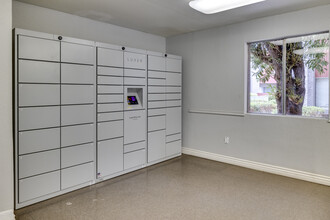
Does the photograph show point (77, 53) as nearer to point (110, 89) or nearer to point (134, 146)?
point (110, 89)

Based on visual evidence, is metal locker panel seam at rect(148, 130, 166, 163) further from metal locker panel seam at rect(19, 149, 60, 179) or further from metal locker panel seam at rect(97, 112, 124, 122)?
metal locker panel seam at rect(19, 149, 60, 179)

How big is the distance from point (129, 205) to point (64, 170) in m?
0.94

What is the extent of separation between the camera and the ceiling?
3.12 meters

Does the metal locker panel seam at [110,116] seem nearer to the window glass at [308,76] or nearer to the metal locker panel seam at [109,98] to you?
the metal locker panel seam at [109,98]

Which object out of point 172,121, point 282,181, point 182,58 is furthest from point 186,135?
point 282,181

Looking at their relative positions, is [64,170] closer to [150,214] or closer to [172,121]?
[150,214]

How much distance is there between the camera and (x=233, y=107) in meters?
4.12

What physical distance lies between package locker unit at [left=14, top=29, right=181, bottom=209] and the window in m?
1.53

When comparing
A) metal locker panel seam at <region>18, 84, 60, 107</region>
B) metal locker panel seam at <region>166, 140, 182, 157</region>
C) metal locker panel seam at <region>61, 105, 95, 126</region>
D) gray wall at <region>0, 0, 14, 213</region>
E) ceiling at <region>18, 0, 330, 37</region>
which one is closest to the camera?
gray wall at <region>0, 0, 14, 213</region>

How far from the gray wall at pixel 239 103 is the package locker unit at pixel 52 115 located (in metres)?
2.10

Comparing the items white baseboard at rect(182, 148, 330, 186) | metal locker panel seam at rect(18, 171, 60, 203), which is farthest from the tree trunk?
metal locker panel seam at rect(18, 171, 60, 203)

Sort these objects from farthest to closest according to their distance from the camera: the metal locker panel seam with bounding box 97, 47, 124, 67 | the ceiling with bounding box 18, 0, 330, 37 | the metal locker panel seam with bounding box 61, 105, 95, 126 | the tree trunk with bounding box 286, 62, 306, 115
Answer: the tree trunk with bounding box 286, 62, 306, 115, the metal locker panel seam with bounding box 97, 47, 124, 67, the ceiling with bounding box 18, 0, 330, 37, the metal locker panel seam with bounding box 61, 105, 95, 126

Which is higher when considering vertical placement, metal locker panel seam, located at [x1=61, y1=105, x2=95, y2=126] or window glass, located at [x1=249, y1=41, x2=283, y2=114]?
window glass, located at [x1=249, y1=41, x2=283, y2=114]

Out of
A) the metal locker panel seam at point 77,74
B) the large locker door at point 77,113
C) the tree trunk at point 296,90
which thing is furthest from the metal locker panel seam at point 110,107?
the tree trunk at point 296,90
